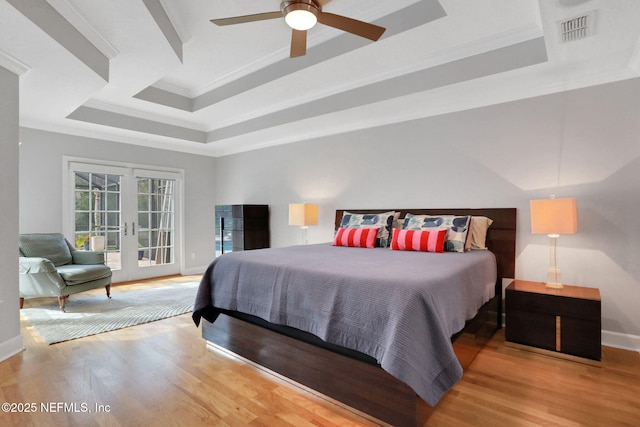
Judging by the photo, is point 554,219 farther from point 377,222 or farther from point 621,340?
point 377,222

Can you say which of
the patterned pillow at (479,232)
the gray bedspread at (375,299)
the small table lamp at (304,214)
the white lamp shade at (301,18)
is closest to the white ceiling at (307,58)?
the white lamp shade at (301,18)

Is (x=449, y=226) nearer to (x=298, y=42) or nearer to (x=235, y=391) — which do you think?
(x=298, y=42)

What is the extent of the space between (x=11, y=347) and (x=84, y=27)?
2539 millimetres

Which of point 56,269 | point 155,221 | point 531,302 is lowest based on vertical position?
point 531,302

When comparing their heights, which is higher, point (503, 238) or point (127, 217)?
point (127, 217)

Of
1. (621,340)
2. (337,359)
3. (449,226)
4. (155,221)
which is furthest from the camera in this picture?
(155,221)

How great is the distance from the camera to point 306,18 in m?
2.02

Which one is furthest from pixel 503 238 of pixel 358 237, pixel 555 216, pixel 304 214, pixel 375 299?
pixel 304 214

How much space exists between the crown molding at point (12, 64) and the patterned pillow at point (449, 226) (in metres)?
3.70

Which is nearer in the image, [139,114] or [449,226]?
[449,226]

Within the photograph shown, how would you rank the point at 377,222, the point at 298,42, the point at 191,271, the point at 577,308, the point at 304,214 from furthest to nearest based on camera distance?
the point at 191,271, the point at 304,214, the point at 377,222, the point at 577,308, the point at 298,42

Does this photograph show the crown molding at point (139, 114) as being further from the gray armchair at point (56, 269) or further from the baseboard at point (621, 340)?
the baseboard at point (621, 340)

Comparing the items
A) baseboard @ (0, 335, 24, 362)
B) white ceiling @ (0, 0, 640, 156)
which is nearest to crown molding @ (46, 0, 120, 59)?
white ceiling @ (0, 0, 640, 156)

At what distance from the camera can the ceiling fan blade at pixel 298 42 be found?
2.25m
